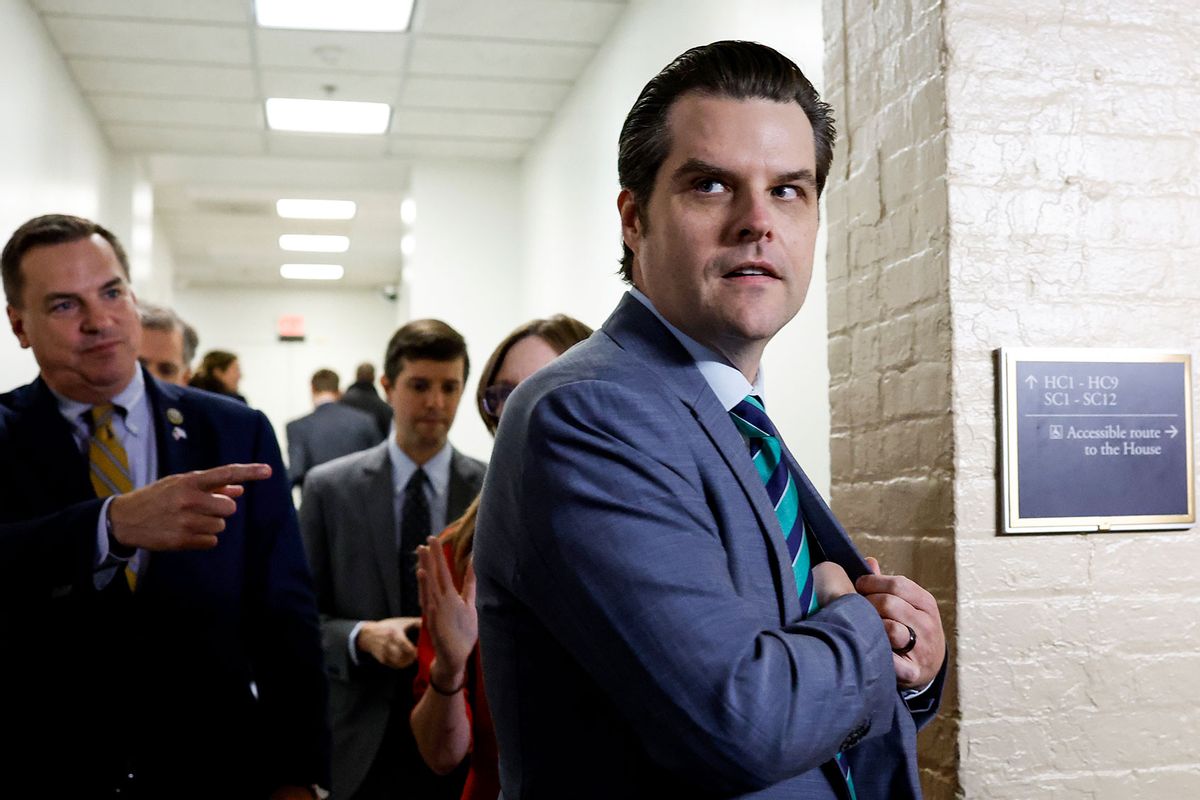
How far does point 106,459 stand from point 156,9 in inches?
133

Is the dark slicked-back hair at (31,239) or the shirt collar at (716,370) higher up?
the dark slicked-back hair at (31,239)

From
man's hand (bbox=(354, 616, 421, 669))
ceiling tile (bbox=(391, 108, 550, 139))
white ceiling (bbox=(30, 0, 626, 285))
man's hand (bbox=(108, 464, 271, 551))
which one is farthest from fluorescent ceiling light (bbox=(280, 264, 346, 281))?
man's hand (bbox=(108, 464, 271, 551))

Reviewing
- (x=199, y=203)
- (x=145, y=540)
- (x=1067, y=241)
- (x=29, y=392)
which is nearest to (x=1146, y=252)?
(x=1067, y=241)

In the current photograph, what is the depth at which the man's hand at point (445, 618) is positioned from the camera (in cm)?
164

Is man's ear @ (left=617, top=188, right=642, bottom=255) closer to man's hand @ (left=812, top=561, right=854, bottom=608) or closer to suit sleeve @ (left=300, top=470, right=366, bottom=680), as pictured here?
man's hand @ (left=812, top=561, right=854, bottom=608)

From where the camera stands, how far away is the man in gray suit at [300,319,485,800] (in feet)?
7.41

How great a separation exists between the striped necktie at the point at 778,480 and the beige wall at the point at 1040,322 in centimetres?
82

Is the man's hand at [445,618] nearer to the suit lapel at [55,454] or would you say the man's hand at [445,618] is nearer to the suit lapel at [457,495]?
the suit lapel at [55,454]

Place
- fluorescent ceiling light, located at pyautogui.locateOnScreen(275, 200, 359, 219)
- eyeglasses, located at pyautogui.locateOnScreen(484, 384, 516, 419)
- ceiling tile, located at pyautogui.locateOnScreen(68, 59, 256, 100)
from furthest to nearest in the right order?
fluorescent ceiling light, located at pyautogui.locateOnScreen(275, 200, 359, 219) < ceiling tile, located at pyautogui.locateOnScreen(68, 59, 256, 100) < eyeglasses, located at pyautogui.locateOnScreen(484, 384, 516, 419)

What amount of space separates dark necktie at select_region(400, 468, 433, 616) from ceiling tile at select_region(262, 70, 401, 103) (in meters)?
3.25

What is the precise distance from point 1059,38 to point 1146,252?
1.29 ft

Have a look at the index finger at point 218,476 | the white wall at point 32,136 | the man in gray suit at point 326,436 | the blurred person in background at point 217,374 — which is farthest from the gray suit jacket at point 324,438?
the index finger at point 218,476

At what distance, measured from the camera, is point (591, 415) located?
3.09ft

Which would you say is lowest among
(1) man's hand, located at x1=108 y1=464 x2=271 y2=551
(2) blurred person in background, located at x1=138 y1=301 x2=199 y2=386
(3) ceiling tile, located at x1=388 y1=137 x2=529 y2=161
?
(1) man's hand, located at x1=108 y1=464 x2=271 y2=551
